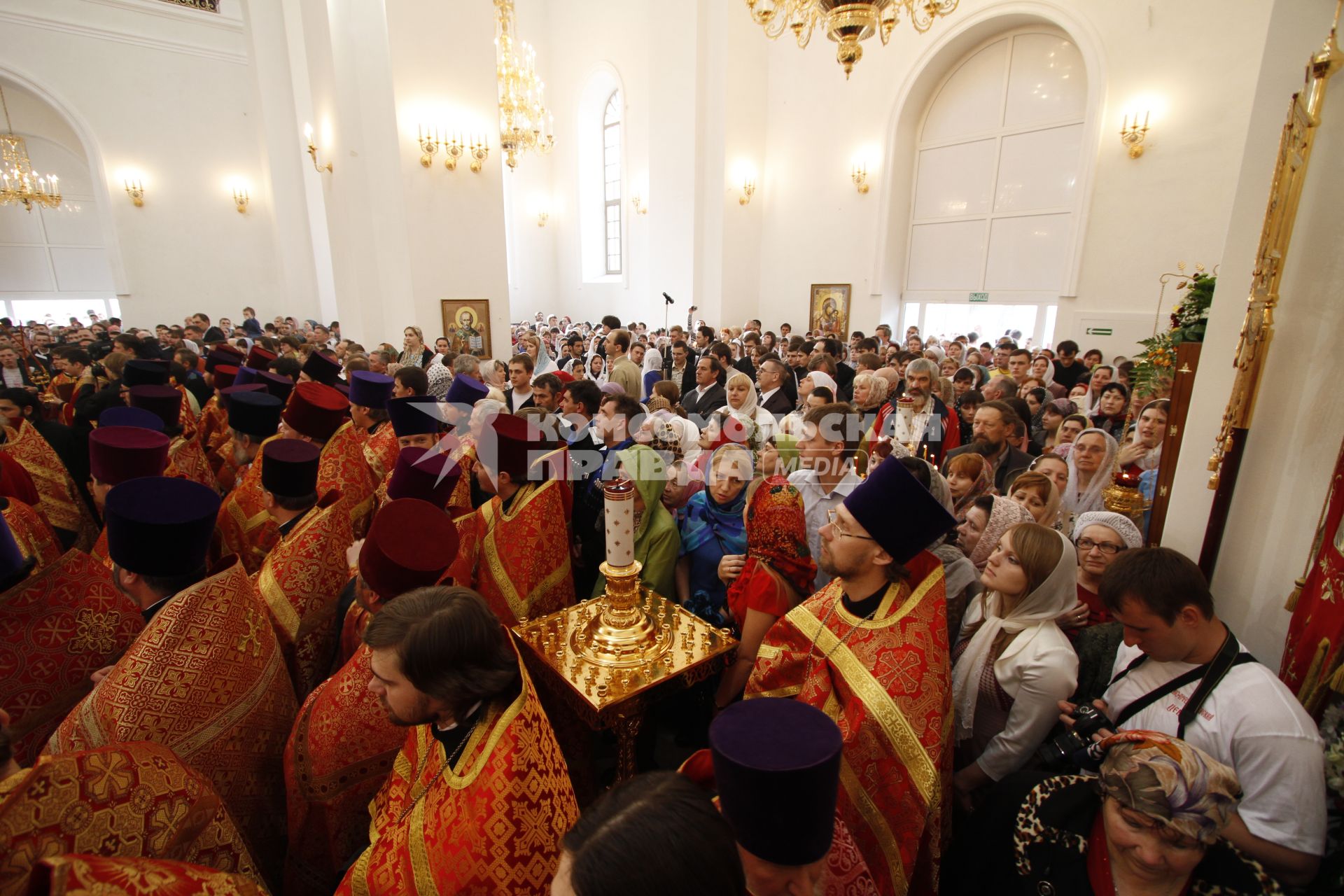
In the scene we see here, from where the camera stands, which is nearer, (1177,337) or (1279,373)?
(1279,373)

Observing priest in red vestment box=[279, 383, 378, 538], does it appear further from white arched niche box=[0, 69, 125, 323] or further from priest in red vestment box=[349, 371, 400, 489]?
white arched niche box=[0, 69, 125, 323]

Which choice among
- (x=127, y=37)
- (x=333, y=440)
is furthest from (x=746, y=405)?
(x=127, y=37)

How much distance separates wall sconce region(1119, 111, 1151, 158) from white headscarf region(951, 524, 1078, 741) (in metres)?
9.63

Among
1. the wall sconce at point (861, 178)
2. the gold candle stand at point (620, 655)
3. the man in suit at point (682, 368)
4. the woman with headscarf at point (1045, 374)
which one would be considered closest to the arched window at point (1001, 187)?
the wall sconce at point (861, 178)

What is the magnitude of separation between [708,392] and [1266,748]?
17.7ft

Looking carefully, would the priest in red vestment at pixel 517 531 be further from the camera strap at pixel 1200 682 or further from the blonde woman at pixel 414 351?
the blonde woman at pixel 414 351

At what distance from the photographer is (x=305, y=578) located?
2553mm

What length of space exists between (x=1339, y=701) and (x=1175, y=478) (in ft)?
3.55

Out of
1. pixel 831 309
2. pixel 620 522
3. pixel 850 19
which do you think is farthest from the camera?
pixel 831 309

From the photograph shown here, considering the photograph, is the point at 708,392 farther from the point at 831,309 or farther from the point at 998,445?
the point at 831,309

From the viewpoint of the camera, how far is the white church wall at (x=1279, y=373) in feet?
6.31

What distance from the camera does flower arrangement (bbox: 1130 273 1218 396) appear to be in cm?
318

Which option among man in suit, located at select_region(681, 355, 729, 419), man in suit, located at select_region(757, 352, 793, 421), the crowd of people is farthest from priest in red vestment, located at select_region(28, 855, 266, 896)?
man in suit, located at select_region(681, 355, 729, 419)

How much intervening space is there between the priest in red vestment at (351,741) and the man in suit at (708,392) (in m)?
4.53
